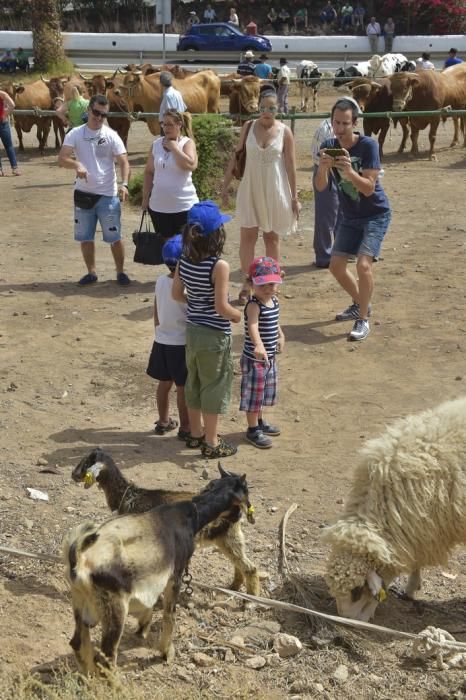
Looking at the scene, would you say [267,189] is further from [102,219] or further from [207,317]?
[207,317]

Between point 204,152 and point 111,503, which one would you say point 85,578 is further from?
point 204,152

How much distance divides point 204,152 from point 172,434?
771 cm

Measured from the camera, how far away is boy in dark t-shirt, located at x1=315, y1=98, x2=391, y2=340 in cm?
764

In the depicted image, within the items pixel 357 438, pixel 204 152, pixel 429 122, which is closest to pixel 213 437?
pixel 357 438

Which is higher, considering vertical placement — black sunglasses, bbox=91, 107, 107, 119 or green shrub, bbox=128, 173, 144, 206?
black sunglasses, bbox=91, 107, 107, 119

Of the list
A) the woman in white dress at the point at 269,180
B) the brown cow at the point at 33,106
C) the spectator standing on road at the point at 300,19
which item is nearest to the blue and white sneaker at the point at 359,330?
the woman in white dress at the point at 269,180

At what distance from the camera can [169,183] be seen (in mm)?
8461

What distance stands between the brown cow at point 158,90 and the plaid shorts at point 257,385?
12.9 m

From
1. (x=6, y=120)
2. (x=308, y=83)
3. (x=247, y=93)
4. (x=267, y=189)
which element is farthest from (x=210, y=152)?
(x=308, y=83)

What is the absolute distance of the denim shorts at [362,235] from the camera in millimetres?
7914

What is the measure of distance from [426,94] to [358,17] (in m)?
27.0

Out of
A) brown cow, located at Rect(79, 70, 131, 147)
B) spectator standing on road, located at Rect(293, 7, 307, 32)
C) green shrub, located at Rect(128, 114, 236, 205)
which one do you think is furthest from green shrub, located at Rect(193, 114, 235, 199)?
spectator standing on road, located at Rect(293, 7, 307, 32)

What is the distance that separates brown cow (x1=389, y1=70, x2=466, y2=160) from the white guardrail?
61.3ft

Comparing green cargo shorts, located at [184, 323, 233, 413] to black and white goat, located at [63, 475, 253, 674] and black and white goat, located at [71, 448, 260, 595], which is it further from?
black and white goat, located at [63, 475, 253, 674]
